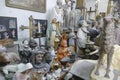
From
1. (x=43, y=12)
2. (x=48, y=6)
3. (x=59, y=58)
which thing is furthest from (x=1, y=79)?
(x=48, y=6)

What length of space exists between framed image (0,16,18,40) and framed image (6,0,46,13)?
14cm

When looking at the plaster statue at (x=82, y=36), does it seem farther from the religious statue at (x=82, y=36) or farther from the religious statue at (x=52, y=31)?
the religious statue at (x=52, y=31)

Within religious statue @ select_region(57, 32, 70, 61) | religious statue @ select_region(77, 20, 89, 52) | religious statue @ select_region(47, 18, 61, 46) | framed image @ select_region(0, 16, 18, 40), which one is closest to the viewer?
framed image @ select_region(0, 16, 18, 40)

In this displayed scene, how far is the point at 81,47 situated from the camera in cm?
230

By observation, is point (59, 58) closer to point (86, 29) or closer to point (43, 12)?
point (43, 12)

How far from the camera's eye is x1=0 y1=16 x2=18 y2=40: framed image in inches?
52.4

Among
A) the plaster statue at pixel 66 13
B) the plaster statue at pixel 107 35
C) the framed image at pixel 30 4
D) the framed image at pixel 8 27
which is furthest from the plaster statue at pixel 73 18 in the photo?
the plaster statue at pixel 107 35

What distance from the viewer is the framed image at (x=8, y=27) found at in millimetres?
1332

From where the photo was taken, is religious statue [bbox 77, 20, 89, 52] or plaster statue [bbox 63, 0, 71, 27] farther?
plaster statue [bbox 63, 0, 71, 27]

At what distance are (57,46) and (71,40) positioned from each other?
27cm

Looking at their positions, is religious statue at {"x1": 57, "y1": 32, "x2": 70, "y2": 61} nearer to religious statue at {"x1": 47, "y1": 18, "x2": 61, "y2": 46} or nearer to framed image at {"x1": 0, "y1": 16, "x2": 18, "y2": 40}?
religious statue at {"x1": 47, "y1": 18, "x2": 61, "y2": 46}

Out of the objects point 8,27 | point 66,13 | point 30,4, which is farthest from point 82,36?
point 8,27

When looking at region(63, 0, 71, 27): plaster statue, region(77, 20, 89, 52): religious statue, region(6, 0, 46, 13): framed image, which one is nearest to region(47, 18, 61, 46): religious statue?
region(6, 0, 46, 13): framed image

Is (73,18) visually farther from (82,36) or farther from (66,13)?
(82,36)
